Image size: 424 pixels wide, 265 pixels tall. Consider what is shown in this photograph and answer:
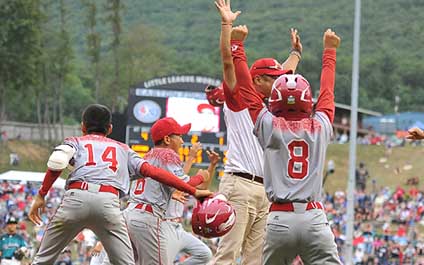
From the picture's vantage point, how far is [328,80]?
8656 mm

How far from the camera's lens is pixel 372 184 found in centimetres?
6334

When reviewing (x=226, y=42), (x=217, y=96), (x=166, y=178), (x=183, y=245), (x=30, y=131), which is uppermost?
(x=226, y=42)

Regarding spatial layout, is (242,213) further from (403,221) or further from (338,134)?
(338,134)

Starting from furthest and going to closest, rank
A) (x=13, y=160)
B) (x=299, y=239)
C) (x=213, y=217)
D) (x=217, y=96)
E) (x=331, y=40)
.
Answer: (x=13, y=160)
(x=217, y=96)
(x=213, y=217)
(x=331, y=40)
(x=299, y=239)

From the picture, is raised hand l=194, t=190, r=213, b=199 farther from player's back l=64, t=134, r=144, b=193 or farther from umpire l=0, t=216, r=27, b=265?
umpire l=0, t=216, r=27, b=265

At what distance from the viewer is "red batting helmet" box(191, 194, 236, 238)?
921 cm

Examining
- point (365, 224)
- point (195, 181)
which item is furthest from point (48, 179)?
point (365, 224)

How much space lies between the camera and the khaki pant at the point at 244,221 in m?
10.1

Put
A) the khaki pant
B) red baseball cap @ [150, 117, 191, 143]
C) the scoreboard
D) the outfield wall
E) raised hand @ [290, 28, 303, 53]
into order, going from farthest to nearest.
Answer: the outfield wall, the scoreboard, red baseball cap @ [150, 117, 191, 143], raised hand @ [290, 28, 303, 53], the khaki pant

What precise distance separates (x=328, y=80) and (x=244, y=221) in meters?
2.08

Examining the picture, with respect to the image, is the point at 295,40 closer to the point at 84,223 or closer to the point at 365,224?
the point at 84,223

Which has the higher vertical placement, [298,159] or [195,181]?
[298,159]

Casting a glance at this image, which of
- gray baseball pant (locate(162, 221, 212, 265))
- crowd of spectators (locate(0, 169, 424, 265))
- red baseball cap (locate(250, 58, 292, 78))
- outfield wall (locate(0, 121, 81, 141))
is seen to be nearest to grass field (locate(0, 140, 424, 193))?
outfield wall (locate(0, 121, 81, 141))

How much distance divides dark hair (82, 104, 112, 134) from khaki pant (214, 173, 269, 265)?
1242 millimetres
